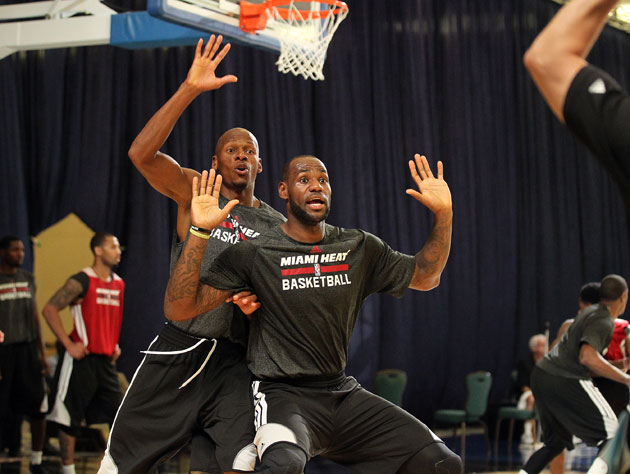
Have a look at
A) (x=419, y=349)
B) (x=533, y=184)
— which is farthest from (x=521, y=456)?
(x=533, y=184)

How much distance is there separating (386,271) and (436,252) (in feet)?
0.85

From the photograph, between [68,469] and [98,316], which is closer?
[68,469]

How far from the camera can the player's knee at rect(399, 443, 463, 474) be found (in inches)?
160

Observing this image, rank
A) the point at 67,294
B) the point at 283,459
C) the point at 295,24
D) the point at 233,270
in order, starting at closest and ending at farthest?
the point at 283,459 → the point at 233,270 → the point at 67,294 → the point at 295,24

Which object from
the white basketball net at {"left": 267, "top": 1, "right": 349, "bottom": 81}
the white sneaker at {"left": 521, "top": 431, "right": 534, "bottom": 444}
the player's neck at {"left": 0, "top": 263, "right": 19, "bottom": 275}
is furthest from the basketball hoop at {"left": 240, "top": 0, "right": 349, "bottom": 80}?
the white sneaker at {"left": 521, "top": 431, "right": 534, "bottom": 444}

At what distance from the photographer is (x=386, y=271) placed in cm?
433

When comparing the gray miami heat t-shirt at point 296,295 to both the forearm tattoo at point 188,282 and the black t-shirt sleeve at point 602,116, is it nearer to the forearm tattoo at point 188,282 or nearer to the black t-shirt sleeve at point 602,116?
the forearm tattoo at point 188,282

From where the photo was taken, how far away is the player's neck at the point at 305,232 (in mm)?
4268

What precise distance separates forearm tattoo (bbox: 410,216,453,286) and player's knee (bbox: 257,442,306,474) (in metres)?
1.08

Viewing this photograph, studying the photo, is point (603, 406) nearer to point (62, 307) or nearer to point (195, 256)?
point (195, 256)

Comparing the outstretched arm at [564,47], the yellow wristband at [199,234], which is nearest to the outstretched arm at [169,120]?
the yellow wristband at [199,234]

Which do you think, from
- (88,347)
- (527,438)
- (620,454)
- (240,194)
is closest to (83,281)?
(88,347)

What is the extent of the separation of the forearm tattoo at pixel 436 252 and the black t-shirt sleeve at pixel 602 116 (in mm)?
2165

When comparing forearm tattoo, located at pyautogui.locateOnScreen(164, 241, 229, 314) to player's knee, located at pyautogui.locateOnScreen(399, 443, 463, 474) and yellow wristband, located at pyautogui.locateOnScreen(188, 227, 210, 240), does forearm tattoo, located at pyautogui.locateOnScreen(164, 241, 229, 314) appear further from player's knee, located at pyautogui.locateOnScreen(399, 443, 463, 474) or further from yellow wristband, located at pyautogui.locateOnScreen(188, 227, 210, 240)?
player's knee, located at pyautogui.locateOnScreen(399, 443, 463, 474)
